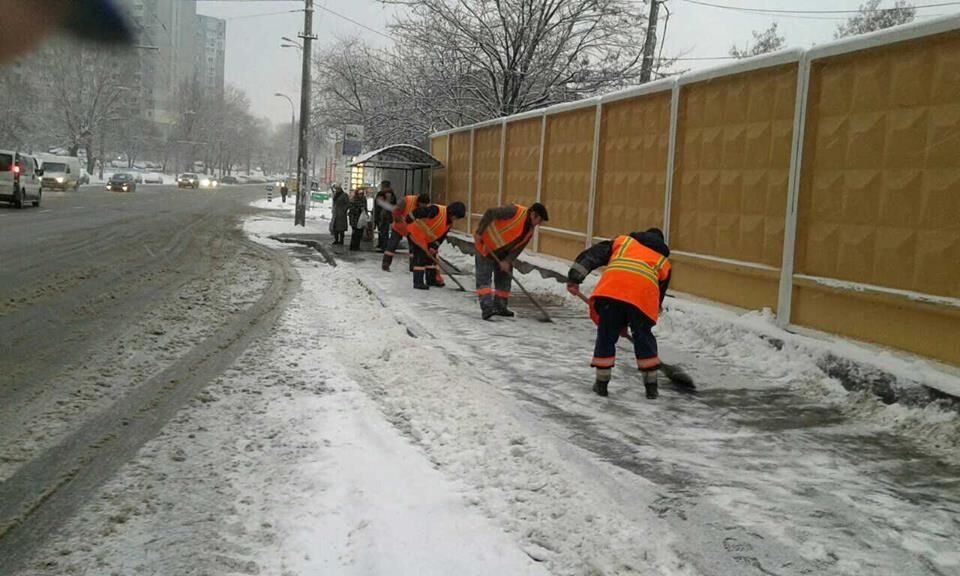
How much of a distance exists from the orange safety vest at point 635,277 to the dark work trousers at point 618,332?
0.08m

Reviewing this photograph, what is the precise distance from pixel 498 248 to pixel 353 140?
13920mm

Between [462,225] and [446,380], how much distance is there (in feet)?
41.3

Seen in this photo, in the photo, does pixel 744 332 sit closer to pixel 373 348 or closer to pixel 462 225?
pixel 373 348

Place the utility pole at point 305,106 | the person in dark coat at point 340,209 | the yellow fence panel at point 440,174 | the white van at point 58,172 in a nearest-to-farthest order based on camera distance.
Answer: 1. the person in dark coat at point 340,209
2. the yellow fence panel at point 440,174
3. the utility pole at point 305,106
4. the white van at point 58,172

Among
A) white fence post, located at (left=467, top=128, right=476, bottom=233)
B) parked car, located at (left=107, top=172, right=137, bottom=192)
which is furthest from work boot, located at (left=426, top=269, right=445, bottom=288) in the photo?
parked car, located at (left=107, top=172, right=137, bottom=192)

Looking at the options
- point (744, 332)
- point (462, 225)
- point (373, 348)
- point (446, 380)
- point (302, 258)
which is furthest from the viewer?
point (462, 225)

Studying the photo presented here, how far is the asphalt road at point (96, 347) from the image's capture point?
3.87m

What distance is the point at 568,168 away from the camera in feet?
40.3

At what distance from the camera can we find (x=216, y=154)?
105 meters

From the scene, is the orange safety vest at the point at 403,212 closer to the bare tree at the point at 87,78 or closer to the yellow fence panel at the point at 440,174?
the yellow fence panel at the point at 440,174

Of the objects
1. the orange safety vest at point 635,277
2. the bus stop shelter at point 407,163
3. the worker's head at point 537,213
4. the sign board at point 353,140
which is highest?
the sign board at point 353,140

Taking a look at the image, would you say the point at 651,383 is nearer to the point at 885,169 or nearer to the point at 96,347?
the point at 885,169

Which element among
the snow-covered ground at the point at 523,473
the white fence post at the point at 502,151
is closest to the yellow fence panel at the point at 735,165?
A: the snow-covered ground at the point at 523,473

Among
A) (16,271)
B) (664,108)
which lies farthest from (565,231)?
(16,271)
